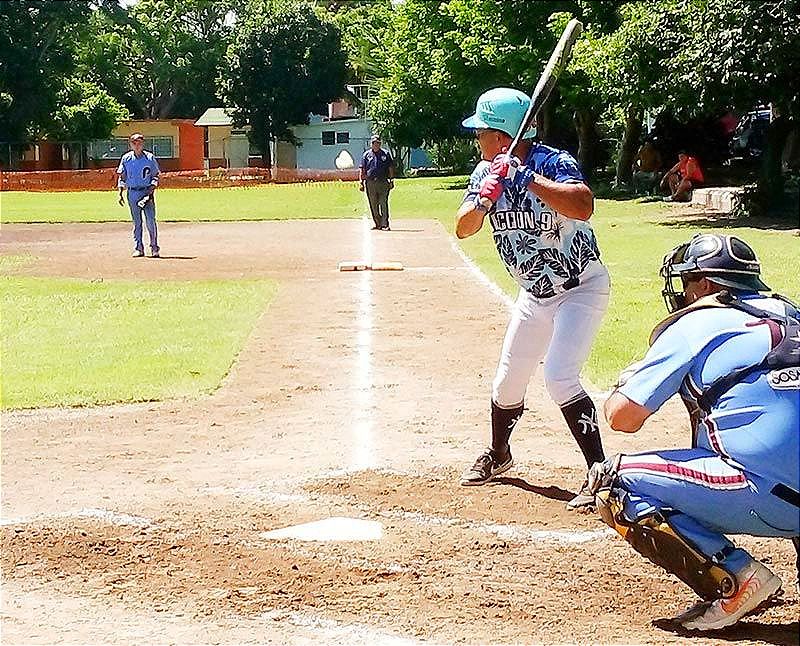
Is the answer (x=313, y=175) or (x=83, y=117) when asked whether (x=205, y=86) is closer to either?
(x=83, y=117)

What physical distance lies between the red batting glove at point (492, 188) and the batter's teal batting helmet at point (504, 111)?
0.39 meters

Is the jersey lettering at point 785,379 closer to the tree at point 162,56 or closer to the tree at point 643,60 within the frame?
the tree at point 643,60

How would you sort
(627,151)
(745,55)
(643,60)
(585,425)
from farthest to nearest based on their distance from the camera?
(627,151) → (643,60) → (745,55) → (585,425)

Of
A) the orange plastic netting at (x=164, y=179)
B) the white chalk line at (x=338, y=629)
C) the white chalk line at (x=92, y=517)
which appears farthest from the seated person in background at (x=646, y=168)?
the white chalk line at (x=338, y=629)

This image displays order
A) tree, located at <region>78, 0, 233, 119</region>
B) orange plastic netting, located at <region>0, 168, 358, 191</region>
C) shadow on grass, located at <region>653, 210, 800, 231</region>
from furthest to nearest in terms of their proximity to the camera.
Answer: tree, located at <region>78, 0, 233, 119</region> → orange plastic netting, located at <region>0, 168, 358, 191</region> → shadow on grass, located at <region>653, 210, 800, 231</region>

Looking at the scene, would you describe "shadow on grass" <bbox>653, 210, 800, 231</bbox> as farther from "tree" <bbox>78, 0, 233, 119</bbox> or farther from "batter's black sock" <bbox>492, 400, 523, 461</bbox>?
"tree" <bbox>78, 0, 233, 119</bbox>

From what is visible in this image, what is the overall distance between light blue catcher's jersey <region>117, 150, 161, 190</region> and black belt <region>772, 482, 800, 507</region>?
18.2m

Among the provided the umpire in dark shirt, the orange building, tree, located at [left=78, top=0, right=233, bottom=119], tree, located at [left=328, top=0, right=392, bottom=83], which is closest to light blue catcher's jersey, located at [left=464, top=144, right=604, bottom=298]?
the umpire in dark shirt

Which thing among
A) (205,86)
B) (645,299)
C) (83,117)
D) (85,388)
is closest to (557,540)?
(85,388)

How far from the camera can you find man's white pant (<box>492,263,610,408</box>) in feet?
20.9

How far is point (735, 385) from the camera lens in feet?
13.5

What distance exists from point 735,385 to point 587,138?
46.1 m

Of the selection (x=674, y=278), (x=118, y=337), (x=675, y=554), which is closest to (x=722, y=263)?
(x=674, y=278)

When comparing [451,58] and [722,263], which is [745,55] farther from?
[451,58]
